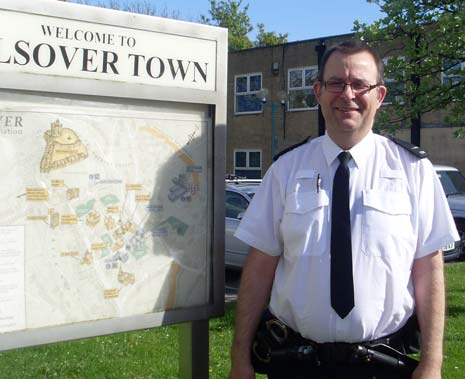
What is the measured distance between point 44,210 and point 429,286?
5.18ft

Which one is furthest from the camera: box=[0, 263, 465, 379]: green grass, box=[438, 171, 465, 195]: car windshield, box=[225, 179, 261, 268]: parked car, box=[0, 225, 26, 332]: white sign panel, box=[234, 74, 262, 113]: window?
box=[234, 74, 262, 113]: window

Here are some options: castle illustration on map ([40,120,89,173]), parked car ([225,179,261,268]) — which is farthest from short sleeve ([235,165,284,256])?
parked car ([225,179,261,268])

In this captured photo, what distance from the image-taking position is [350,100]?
2.60 meters

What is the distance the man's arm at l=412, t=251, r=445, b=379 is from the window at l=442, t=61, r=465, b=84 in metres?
4.15

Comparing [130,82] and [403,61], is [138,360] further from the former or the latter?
[403,61]

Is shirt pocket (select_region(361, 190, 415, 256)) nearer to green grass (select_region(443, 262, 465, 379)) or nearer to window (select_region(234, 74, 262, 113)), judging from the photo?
green grass (select_region(443, 262, 465, 379))

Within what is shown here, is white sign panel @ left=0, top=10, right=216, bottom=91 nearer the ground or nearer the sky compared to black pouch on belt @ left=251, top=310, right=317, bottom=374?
nearer the sky

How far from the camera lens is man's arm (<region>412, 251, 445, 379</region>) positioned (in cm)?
248

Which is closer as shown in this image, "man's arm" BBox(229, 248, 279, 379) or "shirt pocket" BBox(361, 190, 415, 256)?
"shirt pocket" BBox(361, 190, 415, 256)

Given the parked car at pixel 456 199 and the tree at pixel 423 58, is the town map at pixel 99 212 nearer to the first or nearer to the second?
the tree at pixel 423 58

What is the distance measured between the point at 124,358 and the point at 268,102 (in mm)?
23838

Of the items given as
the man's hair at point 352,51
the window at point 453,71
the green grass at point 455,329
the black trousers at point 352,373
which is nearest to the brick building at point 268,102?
the green grass at point 455,329

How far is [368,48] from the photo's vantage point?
8.86 ft

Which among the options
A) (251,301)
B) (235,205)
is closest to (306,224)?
(251,301)
